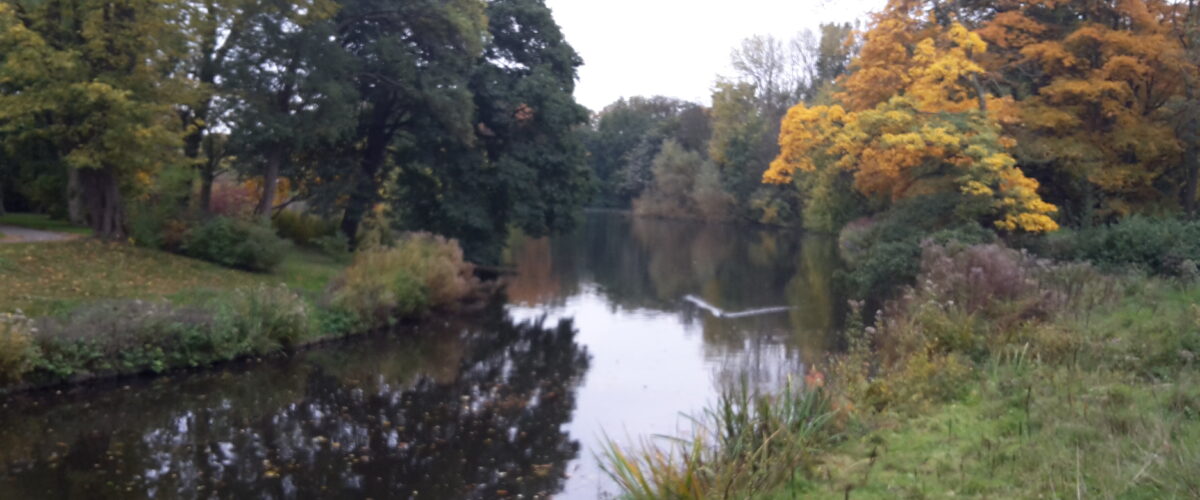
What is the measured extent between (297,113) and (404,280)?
6782mm

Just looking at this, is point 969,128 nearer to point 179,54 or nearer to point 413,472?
point 413,472

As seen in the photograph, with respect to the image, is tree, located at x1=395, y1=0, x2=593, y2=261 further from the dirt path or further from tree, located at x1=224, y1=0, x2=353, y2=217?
the dirt path

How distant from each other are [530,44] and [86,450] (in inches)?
922

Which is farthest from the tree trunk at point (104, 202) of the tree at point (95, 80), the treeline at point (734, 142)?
the treeline at point (734, 142)

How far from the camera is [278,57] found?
23750 mm

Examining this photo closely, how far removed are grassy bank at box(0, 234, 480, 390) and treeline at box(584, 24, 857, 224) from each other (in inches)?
1366

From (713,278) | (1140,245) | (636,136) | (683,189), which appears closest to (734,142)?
(683,189)

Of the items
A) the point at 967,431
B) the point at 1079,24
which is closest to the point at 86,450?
the point at 967,431

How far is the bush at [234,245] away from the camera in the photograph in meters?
20.8

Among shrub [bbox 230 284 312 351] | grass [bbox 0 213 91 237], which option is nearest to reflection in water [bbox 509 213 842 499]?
shrub [bbox 230 284 312 351]

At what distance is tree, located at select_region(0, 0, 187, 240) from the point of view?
16812 mm

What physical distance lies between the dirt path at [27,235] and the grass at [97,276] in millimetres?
871

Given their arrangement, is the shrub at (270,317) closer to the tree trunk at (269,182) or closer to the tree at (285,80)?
the tree at (285,80)

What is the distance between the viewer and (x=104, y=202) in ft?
65.9
